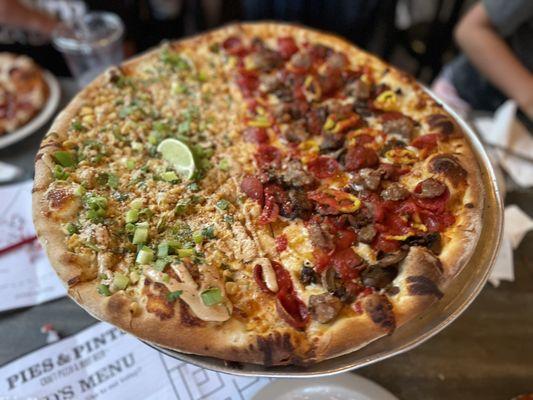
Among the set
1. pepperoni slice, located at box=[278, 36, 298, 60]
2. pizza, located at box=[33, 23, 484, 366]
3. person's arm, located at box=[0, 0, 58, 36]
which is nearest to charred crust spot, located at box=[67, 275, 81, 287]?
pizza, located at box=[33, 23, 484, 366]

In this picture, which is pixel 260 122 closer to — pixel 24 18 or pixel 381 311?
pixel 381 311

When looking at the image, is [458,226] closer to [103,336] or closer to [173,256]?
[173,256]

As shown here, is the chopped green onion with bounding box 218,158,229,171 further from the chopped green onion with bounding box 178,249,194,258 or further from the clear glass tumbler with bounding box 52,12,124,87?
the clear glass tumbler with bounding box 52,12,124,87

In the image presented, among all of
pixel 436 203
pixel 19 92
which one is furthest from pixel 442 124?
pixel 19 92

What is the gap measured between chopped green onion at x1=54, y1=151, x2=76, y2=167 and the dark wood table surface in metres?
0.46

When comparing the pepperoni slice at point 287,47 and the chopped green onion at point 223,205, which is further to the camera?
Answer: the pepperoni slice at point 287,47

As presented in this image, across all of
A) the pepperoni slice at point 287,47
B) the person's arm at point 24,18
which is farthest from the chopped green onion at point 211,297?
the person's arm at point 24,18

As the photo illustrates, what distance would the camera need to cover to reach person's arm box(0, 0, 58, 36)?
2443mm

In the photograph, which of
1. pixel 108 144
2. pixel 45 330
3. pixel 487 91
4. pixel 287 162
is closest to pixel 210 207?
pixel 287 162

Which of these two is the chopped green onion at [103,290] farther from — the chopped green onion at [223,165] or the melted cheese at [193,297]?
the chopped green onion at [223,165]

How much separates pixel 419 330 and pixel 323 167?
607 millimetres

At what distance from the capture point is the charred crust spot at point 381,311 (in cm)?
115

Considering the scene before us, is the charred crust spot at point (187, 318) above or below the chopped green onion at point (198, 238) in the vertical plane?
below

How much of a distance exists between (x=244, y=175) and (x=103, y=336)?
667 millimetres
